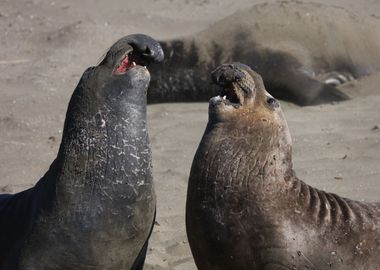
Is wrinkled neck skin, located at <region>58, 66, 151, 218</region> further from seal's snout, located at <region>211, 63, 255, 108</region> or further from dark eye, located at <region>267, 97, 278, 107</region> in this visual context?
dark eye, located at <region>267, 97, 278, 107</region>

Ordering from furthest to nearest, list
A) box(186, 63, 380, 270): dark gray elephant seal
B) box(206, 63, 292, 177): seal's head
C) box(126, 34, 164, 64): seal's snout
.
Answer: box(126, 34, 164, 64): seal's snout
box(206, 63, 292, 177): seal's head
box(186, 63, 380, 270): dark gray elephant seal

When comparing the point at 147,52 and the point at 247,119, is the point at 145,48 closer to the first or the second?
the point at 147,52

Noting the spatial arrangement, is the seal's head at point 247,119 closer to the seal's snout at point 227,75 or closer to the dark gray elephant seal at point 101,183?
the seal's snout at point 227,75

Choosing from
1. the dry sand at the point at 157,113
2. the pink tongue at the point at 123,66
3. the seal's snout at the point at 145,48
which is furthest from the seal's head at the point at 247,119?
the dry sand at the point at 157,113

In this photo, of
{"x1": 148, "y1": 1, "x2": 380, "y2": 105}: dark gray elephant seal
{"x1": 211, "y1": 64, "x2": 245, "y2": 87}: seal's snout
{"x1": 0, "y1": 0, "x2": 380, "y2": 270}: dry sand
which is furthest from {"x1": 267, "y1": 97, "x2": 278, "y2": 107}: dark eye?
{"x1": 148, "y1": 1, "x2": 380, "y2": 105}: dark gray elephant seal

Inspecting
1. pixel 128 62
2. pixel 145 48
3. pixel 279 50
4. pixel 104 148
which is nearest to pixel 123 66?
pixel 128 62

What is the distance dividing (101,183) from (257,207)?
0.66 metres

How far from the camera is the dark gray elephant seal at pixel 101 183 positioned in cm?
454

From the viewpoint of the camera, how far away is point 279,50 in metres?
9.79

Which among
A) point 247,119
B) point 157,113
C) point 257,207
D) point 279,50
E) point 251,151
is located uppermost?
point 247,119

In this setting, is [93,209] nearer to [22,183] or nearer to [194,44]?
[22,183]

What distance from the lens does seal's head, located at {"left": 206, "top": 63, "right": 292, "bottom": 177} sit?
452 cm

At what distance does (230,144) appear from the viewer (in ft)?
14.8

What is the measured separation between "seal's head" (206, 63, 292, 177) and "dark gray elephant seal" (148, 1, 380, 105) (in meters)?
4.72
